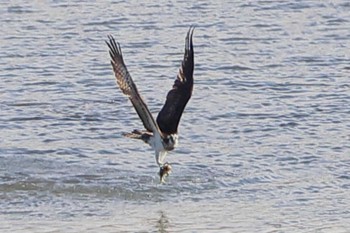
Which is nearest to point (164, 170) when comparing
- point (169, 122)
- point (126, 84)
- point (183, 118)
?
point (169, 122)

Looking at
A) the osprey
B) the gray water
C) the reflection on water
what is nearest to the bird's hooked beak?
the osprey

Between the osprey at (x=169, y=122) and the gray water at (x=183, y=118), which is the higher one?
the osprey at (x=169, y=122)

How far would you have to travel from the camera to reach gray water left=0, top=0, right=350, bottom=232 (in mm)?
8844

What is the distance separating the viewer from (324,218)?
8.58 metres

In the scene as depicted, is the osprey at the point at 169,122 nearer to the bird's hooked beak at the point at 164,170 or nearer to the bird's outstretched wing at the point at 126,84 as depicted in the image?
the bird's hooked beak at the point at 164,170

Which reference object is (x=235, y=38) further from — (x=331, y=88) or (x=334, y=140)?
(x=334, y=140)

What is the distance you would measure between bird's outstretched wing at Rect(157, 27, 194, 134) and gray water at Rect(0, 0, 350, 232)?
51cm

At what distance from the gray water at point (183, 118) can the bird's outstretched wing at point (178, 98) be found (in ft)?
1.67

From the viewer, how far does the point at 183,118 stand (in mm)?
11273

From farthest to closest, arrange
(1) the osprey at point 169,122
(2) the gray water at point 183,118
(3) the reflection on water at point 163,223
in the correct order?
(1) the osprey at point 169,122 → (2) the gray water at point 183,118 → (3) the reflection on water at point 163,223

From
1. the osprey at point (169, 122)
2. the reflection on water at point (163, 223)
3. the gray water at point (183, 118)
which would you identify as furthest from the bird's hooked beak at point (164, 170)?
the reflection on water at point (163, 223)

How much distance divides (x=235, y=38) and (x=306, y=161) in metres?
4.45

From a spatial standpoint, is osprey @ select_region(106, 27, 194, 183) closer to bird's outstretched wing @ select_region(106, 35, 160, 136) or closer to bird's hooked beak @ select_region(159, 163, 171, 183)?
bird's hooked beak @ select_region(159, 163, 171, 183)

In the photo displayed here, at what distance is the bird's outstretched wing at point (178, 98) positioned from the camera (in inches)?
362
